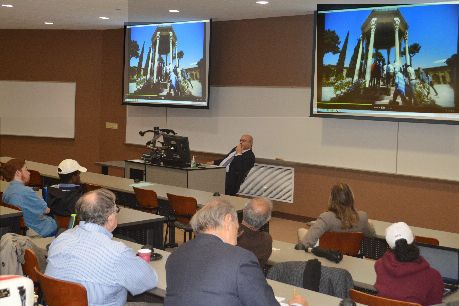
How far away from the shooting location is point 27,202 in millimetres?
5875

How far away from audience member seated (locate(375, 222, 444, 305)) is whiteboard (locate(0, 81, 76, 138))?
10.5 meters

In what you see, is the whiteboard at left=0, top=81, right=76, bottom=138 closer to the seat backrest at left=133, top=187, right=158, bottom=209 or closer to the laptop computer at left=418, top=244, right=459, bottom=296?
the seat backrest at left=133, top=187, right=158, bottom=209

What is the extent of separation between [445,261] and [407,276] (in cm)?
52

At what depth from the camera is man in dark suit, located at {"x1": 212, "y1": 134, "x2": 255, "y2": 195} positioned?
938cm

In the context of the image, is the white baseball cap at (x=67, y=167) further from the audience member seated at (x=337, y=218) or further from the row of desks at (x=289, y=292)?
the row of desks at (x=289, y=292)

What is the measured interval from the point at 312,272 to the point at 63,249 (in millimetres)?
1349

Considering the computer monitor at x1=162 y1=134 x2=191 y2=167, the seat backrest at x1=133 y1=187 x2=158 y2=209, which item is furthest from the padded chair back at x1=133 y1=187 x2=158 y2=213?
the computer monitor at x1=162 y1=134 x2=191 y2=167

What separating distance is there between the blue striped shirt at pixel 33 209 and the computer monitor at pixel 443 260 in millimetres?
3234

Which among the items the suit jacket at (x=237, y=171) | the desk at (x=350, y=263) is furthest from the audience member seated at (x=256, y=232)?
the suit jacket at (x=237, y=171)

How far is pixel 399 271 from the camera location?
12.0ft

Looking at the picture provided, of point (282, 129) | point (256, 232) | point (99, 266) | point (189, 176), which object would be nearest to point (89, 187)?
point (189, 176)

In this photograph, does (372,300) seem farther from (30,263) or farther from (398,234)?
(30,263)

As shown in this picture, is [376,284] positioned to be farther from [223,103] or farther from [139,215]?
[223,103]

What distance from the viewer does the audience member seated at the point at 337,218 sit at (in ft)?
16.9
